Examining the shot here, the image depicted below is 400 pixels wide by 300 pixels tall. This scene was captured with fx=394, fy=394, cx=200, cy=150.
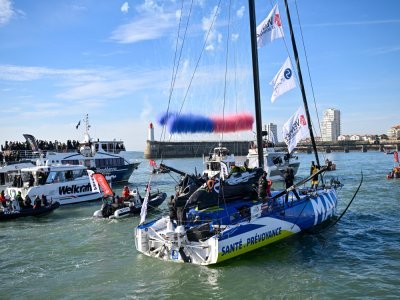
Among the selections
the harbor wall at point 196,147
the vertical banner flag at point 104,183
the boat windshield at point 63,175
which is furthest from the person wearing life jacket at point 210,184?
the harbor wall at point 196,147

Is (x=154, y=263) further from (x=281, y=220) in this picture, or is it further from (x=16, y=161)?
(x=16, y=161)

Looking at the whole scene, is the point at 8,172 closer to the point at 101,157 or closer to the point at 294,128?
the point at 101,157

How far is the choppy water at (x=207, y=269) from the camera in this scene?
1123 centimetres

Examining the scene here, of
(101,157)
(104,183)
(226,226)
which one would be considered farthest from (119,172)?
(226,226)

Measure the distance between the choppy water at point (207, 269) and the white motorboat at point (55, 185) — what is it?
1074cm

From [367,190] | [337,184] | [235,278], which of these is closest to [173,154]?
[367,190]

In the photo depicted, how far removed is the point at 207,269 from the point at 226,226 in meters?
1.57

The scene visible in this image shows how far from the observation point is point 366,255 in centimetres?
1435

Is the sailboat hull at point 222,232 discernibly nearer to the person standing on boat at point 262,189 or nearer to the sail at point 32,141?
the person standing on boat at point 262,189

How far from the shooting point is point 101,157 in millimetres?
45562

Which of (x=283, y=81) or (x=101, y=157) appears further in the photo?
(x=101, y=157)

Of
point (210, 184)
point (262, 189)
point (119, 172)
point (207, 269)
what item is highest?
point (210, 184)

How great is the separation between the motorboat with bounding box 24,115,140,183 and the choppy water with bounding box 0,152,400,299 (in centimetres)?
2309

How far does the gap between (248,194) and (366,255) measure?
4.89 m
